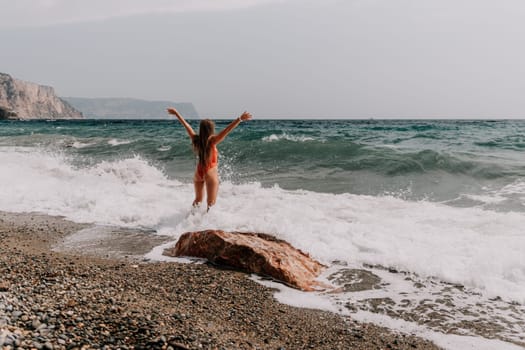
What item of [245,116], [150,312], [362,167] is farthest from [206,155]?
[362,167]

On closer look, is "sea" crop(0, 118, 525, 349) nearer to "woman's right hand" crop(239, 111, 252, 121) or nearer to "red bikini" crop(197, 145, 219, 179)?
"red bikini" crop(197, 145, 219, 179)

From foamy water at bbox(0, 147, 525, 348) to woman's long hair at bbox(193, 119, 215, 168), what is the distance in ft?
3.20

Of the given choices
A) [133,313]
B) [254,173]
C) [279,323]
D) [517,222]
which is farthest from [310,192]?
[133,313]

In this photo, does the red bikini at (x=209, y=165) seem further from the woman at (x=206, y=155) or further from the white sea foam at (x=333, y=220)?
the white sea foam at (x=333, y=220)

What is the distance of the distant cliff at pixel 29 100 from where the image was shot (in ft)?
379

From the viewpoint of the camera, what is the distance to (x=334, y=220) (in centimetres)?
727

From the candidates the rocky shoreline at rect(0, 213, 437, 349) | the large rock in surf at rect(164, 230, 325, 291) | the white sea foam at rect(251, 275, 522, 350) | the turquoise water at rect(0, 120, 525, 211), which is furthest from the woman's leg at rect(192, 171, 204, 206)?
the turquoise water at rect(0, 120, 525, 211)

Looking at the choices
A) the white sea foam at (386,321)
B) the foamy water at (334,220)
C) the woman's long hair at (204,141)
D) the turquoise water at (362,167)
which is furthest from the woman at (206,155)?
the turquoise water at (362,167)

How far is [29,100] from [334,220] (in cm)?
14113

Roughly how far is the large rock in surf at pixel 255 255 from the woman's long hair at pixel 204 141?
1693 mm

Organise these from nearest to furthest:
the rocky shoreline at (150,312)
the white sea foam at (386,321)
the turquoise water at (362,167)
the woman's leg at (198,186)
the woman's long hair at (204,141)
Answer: the rocky shoreline at (150,312)
the white sea foam at (386,321)
the woman's long hair at (204,141)
the woman's leg at (198,186)
the turquoise water at (362,167)

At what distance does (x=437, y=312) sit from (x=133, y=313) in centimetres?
298

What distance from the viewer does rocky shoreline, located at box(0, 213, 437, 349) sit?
9.39 feet

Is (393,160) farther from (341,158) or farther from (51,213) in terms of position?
(51,213)
